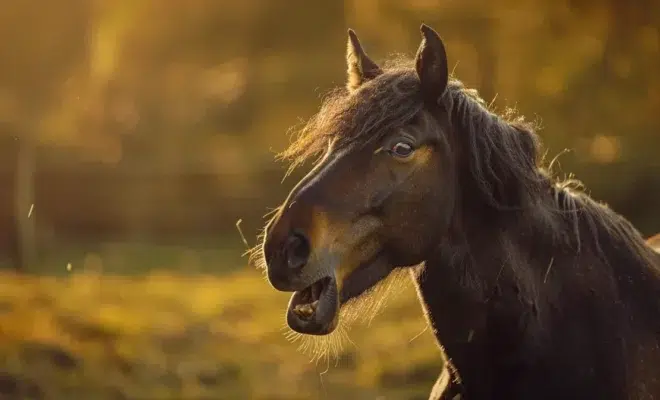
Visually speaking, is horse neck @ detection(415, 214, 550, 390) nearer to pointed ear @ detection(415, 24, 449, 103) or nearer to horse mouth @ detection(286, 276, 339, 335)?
horse mouth @ detection(286, 276, 339, 335)

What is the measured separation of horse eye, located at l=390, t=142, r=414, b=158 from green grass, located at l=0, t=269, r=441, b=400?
3.49 meters

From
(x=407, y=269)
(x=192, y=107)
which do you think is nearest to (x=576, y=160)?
(x=192, y=107)

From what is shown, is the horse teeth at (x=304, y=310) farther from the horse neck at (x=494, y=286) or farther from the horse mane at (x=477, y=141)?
the horse mane at (x=477, y=141)

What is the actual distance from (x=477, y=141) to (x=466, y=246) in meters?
0.37

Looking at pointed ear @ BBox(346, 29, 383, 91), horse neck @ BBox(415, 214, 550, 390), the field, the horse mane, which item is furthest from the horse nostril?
the field

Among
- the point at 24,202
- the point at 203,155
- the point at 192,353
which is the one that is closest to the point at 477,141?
the point at 192,353

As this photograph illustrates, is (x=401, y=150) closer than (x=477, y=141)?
Yes

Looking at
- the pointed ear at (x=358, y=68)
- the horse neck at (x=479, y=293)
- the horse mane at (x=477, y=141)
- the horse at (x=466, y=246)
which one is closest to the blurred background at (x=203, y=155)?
the pointed ear at (x=358, y=68)

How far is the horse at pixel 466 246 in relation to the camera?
2.99 metres

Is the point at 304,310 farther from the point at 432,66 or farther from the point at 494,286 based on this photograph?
the point at 432,66

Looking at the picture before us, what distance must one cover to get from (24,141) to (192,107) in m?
5.14

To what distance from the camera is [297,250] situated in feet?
9.46

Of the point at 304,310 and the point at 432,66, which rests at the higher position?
the point at 432,66

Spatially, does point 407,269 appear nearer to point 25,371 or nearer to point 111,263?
point 25,371
